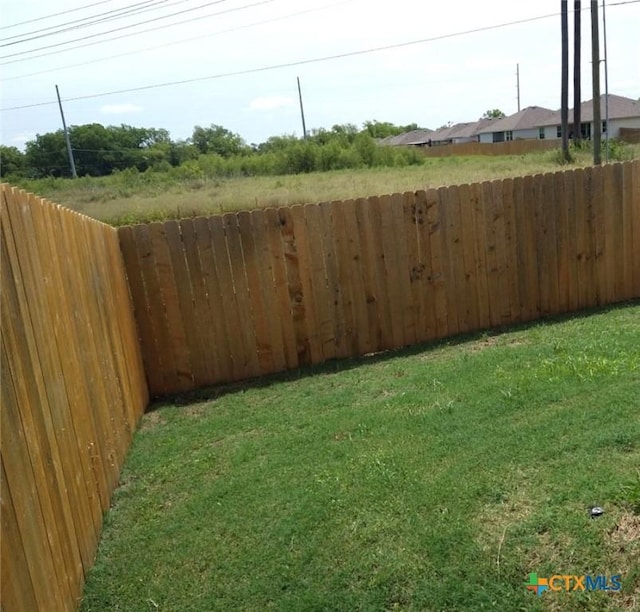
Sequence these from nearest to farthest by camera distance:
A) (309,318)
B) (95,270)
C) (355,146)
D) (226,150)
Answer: (95,270) → (309,318) → (355,146) → (226,150)

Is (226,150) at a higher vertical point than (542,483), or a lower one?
higher

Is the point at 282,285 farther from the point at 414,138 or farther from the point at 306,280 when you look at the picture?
the point at 414,138

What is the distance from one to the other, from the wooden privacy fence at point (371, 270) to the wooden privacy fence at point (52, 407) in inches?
50.1

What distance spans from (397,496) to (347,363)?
2.66 m

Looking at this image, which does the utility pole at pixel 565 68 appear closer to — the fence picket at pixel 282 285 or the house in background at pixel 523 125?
the fence picket at pixel 282 285

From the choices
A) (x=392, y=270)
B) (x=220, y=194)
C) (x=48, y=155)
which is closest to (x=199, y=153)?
(x=48, y=155)

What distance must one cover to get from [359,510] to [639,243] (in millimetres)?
5200

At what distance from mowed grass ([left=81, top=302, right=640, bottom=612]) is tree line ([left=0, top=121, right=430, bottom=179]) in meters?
13.5

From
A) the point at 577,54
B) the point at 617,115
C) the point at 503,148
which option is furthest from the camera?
the point at 617,115

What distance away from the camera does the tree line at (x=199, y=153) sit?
35219 millimetres

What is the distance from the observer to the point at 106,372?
11.8ft

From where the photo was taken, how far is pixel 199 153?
64.3 meters

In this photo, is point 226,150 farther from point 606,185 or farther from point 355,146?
point 606,185

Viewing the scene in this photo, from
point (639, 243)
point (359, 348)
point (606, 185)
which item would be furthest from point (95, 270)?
point (639, 243)
